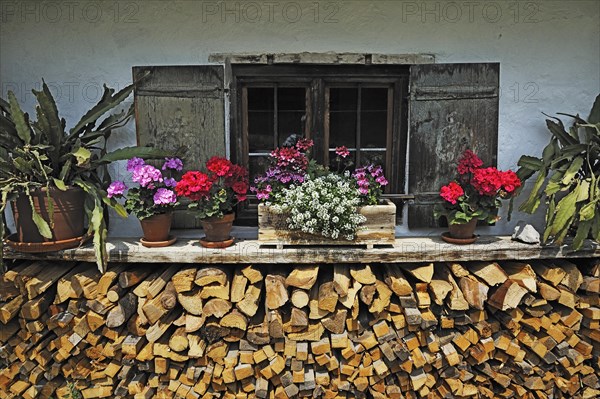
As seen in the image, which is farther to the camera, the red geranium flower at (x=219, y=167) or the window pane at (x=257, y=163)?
the window pane at (x=257, y=163)

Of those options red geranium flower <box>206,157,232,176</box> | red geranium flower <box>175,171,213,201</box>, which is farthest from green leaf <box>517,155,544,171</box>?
red geranium flower <box>175,171,213,201</box>

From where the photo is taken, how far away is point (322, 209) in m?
2.69

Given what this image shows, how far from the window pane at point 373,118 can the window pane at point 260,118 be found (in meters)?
0.71

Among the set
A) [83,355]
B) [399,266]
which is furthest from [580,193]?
[83,355]

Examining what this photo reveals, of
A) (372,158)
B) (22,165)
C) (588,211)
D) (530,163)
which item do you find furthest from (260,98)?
(588,211)

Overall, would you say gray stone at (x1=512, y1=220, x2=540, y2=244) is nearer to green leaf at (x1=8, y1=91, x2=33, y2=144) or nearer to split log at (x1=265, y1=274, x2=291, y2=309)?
split log at (x1=265, y1=274, x2=291, y2=309)

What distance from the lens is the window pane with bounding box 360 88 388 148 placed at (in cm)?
334

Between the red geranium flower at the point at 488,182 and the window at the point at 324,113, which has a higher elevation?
the window at the point at 324,113

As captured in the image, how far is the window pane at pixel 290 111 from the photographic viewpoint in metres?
3.29

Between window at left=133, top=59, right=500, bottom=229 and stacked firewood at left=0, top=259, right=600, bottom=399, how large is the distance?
2.19ft

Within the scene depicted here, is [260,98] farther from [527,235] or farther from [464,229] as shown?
[527,235]

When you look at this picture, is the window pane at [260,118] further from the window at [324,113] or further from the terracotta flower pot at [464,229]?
the terracotta flower pot at [464,229]

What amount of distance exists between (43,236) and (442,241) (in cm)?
267

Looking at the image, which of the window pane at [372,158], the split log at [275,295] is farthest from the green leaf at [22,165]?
the window pane at [372,158]
